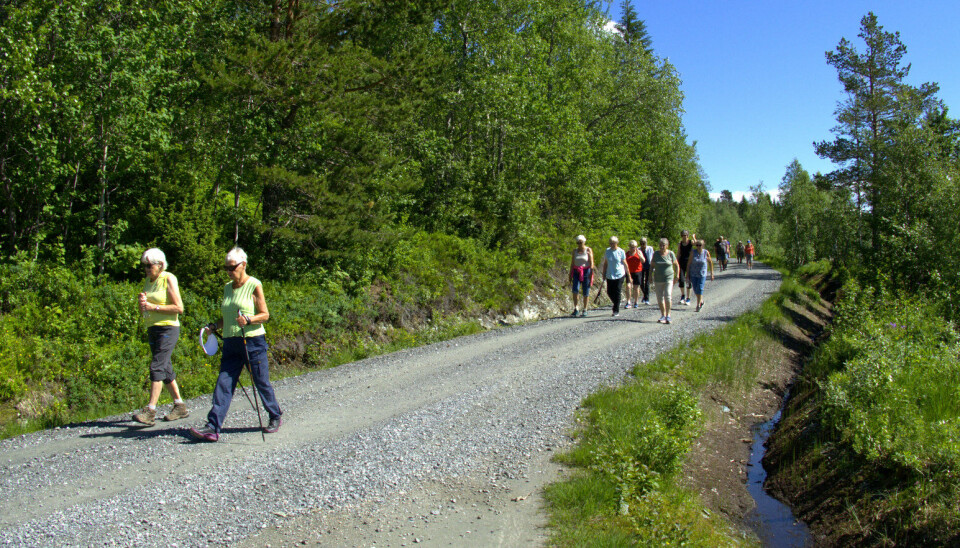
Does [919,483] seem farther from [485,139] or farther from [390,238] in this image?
[485,139]

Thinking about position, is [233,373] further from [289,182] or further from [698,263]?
[698,263]

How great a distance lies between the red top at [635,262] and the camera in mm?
17031

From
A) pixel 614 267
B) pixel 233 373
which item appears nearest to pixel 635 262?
pixel 614 267

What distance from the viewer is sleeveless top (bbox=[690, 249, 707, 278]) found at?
51.7ft

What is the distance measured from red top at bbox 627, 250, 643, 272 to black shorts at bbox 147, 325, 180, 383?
42.0 ft

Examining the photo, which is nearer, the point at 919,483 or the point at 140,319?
the point at 919,483

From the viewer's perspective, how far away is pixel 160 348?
6.94m

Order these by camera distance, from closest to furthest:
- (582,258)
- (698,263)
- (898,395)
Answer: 1. (898,395)
2. (582,258)
3. (698,263)

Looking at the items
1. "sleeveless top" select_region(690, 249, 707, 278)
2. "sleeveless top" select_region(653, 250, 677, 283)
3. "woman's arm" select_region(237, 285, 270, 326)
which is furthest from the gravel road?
"sleeveless top" select_region(690, 249, 707, 278)

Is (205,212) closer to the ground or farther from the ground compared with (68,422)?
farther from the ground

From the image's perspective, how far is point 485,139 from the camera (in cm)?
2055

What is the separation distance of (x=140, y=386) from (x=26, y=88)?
4.94 m

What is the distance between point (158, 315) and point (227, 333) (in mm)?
1054

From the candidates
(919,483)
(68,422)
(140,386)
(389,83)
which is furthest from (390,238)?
(919,483)
